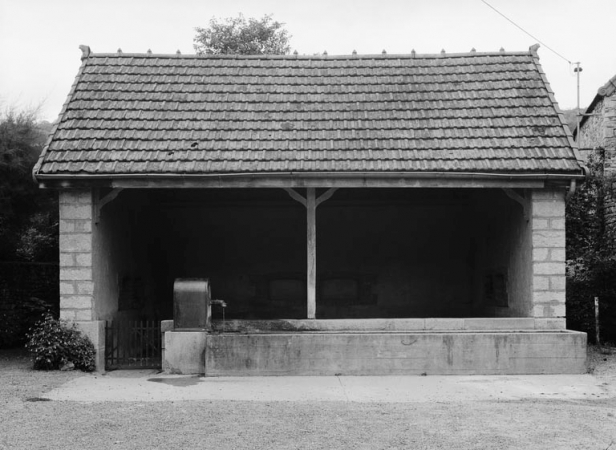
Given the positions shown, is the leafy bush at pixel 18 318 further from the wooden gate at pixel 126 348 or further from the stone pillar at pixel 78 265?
the stone pillar at pixel 78 265

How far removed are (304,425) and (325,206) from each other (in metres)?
9.67

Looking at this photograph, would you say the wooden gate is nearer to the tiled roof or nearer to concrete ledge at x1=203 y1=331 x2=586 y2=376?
concrete ledge at x1=203 y1=331 x2=586 y2=376

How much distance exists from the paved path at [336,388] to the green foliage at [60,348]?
0.60m

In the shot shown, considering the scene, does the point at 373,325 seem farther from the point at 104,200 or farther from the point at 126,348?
the point at 104,200

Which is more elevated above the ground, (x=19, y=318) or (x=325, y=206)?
(x=325, y=206)

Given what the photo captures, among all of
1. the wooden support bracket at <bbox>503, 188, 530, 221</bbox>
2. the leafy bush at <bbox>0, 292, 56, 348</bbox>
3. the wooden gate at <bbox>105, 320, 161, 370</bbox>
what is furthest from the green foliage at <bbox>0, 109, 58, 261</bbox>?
the wooden support bracket at <bbox>503, 188, 530, 221</bbox>

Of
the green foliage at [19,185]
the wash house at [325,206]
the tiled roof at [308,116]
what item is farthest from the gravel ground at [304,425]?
the green foliage at [19,185]

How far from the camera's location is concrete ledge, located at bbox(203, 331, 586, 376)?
12117 mm

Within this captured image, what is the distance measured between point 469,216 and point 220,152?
6650 mm

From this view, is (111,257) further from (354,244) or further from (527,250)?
(527,250)

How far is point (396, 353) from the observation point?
482 inches

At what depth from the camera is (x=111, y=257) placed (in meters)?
14.1

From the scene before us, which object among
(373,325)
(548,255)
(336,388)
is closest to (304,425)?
(336,388)

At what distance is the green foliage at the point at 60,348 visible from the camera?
12.6 meters
